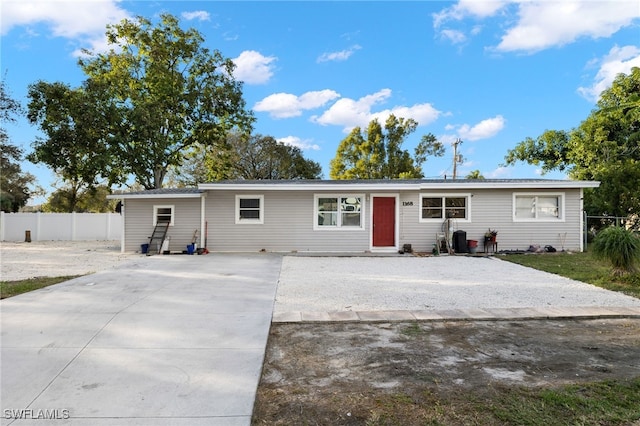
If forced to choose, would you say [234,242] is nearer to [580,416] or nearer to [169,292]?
[169,292]

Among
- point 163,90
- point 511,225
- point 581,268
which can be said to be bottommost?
point 581,268

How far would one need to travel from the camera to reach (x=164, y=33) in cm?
2111

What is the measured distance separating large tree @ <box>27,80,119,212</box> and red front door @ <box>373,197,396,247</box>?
13164 millimetres

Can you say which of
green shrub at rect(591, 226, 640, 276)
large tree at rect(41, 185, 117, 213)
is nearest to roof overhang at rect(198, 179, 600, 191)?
green shrub at rect(591, 226, 640, 276)

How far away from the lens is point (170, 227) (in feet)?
42.4

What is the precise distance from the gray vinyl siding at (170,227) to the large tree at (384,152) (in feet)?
65.8

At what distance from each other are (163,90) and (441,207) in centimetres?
1646

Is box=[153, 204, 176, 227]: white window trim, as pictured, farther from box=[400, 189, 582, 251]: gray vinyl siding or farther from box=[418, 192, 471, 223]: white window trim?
box=[400, 189, 582, 251]: gray vinyl siding

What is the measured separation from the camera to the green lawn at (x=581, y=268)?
679 cm

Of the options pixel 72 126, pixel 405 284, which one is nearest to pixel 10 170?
pixel 72 126

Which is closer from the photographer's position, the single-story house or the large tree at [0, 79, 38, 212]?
the single-story house

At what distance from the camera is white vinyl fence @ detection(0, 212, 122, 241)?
746 inches

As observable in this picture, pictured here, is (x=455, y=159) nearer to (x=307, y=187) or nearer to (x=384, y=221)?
(x=384, y=221)

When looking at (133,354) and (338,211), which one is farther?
(338,211)
